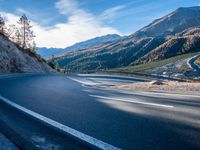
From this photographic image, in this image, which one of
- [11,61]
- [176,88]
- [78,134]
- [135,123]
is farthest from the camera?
[11,61]

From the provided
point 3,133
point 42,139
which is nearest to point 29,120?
point 3,133

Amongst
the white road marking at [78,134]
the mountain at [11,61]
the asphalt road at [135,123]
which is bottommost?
the white road marking at [78,134]

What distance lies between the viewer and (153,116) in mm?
6281

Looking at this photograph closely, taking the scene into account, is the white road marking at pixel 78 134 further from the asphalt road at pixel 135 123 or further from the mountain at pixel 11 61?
the mountain at pixel 11 61

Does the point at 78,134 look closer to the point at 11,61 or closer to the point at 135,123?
the point at 135,123

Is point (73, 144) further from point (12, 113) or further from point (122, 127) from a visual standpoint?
point (12, 113)

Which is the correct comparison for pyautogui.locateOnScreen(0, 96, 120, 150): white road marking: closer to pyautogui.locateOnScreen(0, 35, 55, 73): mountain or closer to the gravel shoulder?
the gravel shoulder

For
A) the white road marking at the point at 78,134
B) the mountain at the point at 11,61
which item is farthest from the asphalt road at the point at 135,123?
the mountain at the point at 11,61

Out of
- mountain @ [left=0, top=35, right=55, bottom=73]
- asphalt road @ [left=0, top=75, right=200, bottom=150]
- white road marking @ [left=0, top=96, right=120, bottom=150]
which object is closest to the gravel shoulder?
asphalt road @ [left=0, top=75, right=200, bottom=150]

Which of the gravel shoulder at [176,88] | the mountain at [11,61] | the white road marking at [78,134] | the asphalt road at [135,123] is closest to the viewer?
the white road marking at [78,134]

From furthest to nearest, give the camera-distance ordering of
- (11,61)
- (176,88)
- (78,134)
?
(11,61) < (176,88) < (78,134)

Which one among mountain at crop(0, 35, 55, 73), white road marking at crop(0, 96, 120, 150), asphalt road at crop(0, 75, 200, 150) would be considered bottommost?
white road marking at crop(0, 96, 120, 150)

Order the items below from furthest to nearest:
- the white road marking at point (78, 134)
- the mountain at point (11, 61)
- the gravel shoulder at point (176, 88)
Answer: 1. the mountain at point (11, 61)
2. the gravel shoulder at point (176, 88)
3. the white road marking at point (78, 134)

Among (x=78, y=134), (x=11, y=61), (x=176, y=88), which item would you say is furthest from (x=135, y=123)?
(x=11, y=61)
